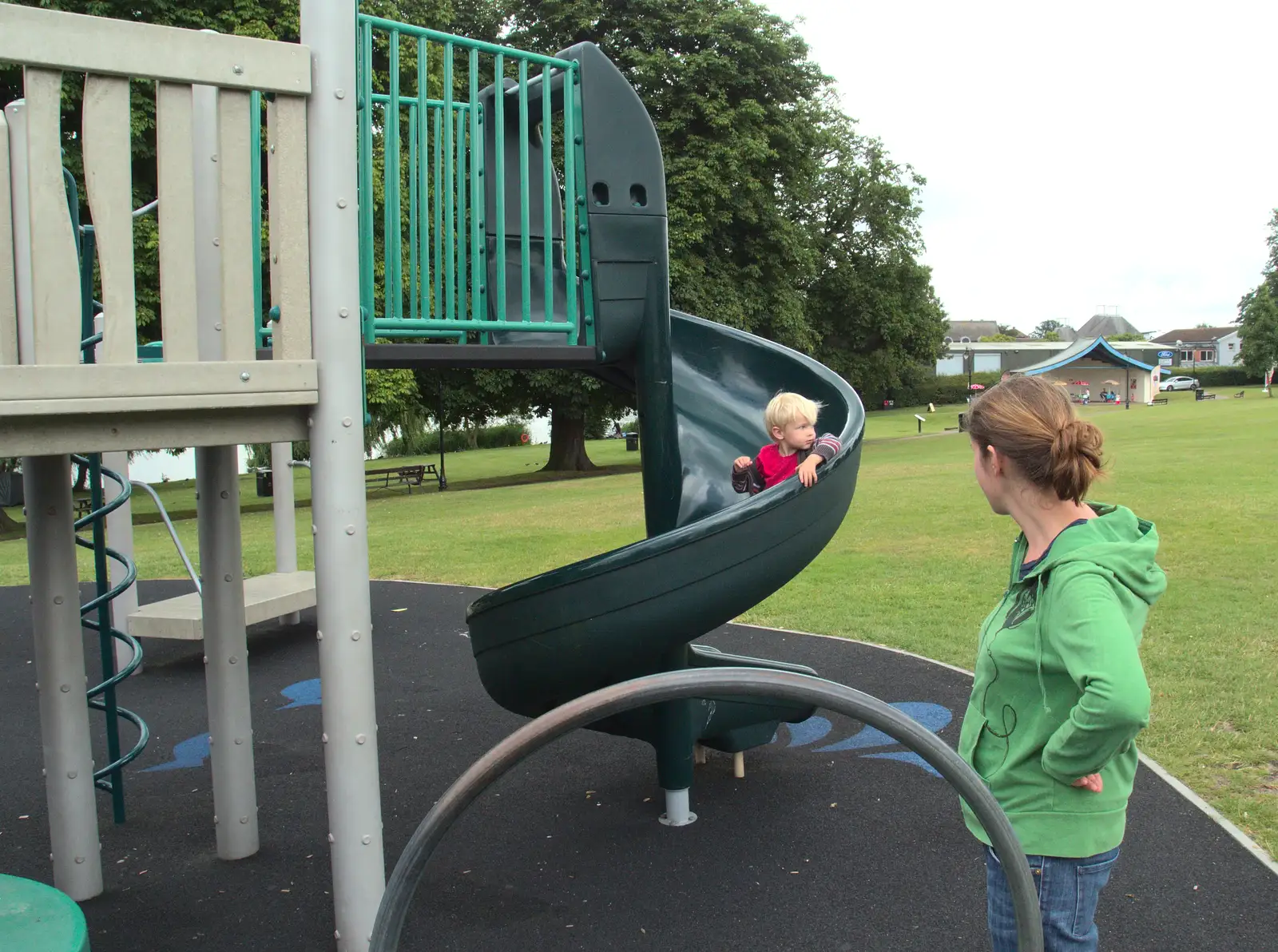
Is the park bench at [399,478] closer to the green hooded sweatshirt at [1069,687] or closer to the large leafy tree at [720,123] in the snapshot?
the large leafy tree at [720,123]

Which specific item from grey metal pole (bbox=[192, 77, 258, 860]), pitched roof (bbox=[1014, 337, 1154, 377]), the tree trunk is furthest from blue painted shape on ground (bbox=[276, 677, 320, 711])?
pitched roof (bbox=[1014, 337, 1154, 377])

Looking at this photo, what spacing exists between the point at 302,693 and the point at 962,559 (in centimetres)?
677

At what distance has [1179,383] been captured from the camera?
84812 millimetres

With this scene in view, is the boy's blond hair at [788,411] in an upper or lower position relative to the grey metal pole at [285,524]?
upper

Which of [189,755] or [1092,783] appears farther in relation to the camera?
[189,755]

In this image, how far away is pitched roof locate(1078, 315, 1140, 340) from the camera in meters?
158

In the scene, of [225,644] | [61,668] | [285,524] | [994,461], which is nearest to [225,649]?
[225,644]

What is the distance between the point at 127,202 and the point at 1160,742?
4.72 m

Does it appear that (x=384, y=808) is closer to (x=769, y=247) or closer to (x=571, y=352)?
(x=571, y=352)

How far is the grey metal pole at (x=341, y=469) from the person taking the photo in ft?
9.44

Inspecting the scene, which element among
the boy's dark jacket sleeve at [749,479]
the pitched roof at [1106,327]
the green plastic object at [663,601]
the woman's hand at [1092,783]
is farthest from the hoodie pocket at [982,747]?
the pitched roof at [1106,327]

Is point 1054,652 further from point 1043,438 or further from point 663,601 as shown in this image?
point 663,601

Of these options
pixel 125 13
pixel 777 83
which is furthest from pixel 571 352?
pixel 777 83

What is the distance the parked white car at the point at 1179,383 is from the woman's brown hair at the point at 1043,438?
89.3 metres
